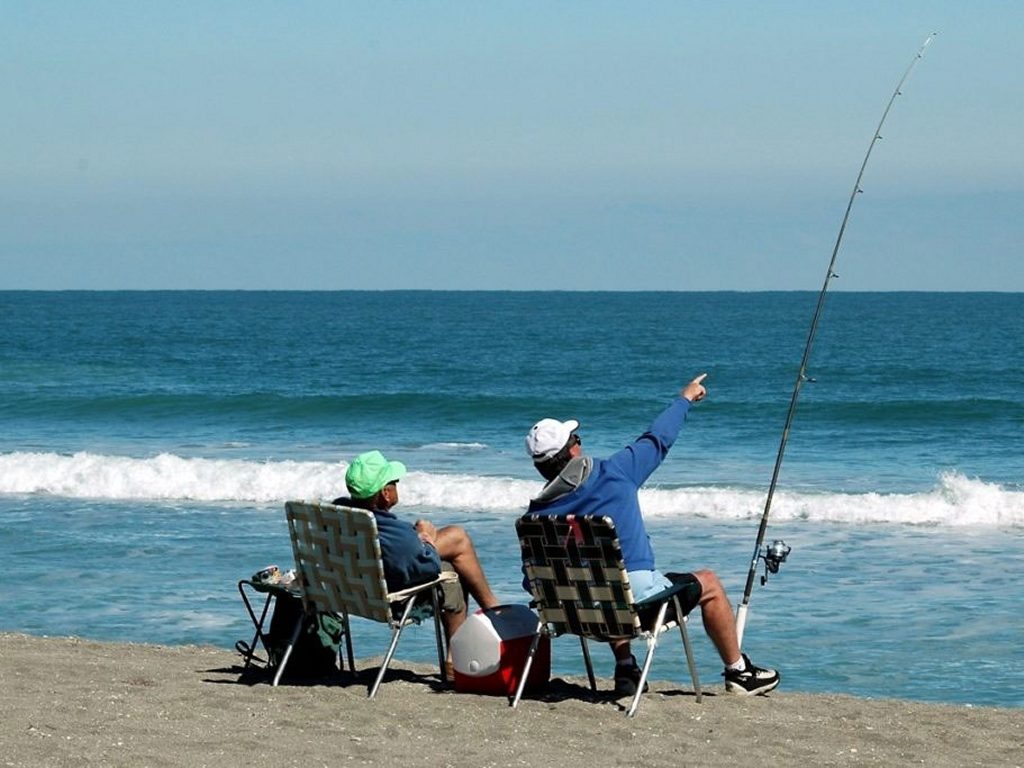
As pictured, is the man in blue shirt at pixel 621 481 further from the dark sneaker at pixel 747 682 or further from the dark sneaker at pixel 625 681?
the dark sneaker at pixel 747 682

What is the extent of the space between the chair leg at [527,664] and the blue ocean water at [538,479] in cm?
140

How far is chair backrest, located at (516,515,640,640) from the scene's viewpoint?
586 cm

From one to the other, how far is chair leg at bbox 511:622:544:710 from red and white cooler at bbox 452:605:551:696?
26 mm

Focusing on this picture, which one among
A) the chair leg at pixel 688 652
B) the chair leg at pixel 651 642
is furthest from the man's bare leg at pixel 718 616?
the chair leg at pixel 651 642

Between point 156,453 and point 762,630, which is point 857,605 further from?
point 156,453

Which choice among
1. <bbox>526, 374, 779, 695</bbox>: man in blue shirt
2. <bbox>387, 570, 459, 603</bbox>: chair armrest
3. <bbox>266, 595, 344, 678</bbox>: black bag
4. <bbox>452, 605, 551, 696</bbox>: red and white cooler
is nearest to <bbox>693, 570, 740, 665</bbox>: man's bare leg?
<bbox>526, 374, 779, 695</bbox>: man in blue shirt

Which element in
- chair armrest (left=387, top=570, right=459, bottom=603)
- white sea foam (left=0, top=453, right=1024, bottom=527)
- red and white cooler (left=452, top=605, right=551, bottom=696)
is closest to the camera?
chair armrest (left=387, top=570, right=459, bottom=603)

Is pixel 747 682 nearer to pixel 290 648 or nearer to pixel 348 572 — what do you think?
pixel 348 572

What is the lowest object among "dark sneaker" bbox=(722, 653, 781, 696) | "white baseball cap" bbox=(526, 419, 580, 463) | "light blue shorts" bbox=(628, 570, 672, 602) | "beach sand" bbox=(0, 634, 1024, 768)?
"beach sand" bbox=(0, 634, 1024, 768)

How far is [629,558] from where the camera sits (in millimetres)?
6074

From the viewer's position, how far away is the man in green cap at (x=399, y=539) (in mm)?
6238

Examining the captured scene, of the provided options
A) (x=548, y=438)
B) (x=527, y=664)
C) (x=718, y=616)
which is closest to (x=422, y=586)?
(x=527, y=664)

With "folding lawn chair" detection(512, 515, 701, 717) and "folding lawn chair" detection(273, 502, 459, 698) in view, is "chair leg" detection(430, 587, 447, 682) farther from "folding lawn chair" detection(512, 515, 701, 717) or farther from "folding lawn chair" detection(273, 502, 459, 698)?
"folding lawn chair" detection(512, 515, 701, 717)

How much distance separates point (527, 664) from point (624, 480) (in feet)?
2.90
